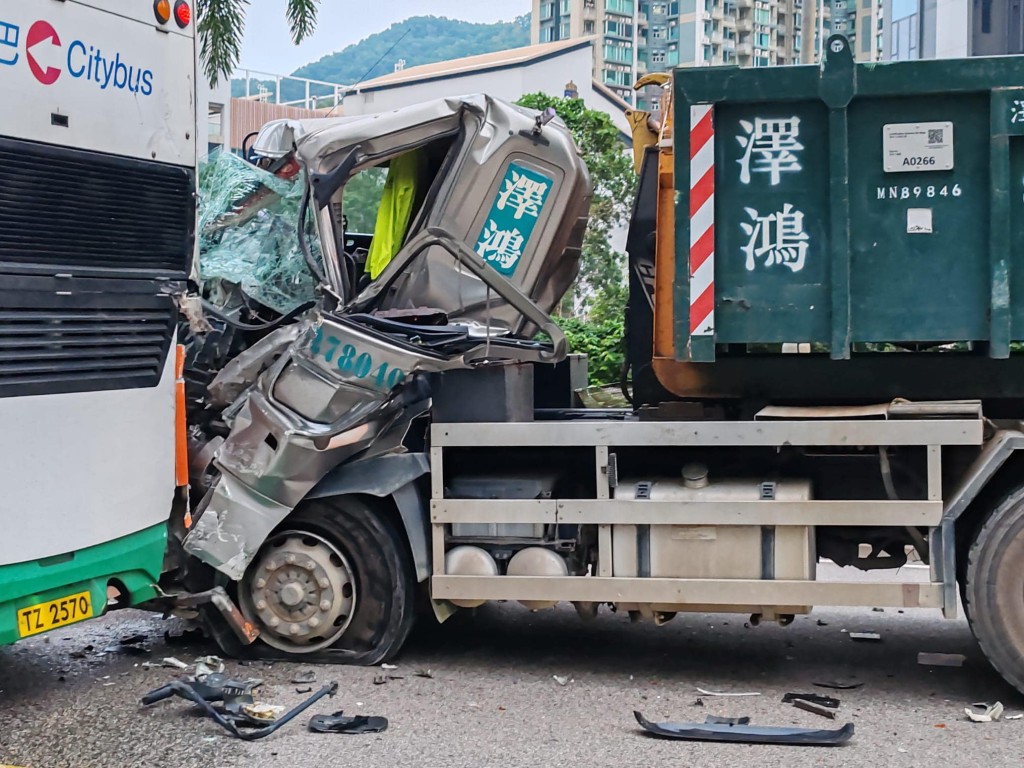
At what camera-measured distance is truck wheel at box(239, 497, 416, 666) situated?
5238 mm

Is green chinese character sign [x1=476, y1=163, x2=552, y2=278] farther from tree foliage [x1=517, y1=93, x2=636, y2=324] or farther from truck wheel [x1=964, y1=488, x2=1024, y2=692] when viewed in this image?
tree foliage [x1=517, y1=93, x2=636, y2=324]

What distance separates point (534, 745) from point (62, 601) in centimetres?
186

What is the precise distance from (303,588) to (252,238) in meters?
1.77

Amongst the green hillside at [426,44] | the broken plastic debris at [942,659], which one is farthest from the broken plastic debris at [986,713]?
the green hillside at [426,44]

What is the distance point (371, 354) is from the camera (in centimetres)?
502

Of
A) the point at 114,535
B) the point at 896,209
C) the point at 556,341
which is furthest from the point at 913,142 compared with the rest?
the point at 114,535

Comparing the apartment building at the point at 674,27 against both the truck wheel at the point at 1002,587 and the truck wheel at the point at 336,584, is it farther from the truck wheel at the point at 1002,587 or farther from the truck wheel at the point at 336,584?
the truck wheel at the point at 1002,587

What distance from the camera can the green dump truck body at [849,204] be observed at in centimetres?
459

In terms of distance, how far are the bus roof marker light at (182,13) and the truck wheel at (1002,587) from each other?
151 inches

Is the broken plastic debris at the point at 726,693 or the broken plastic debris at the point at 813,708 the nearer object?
the broken plastic debris at the point at 813,708

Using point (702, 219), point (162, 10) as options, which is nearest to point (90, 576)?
point (162, 10)

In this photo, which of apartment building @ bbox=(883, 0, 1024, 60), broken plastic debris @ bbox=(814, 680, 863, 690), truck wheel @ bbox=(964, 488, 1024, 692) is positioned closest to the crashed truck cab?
broken plastic debris @ bbox=(814, 680, 863, 690)

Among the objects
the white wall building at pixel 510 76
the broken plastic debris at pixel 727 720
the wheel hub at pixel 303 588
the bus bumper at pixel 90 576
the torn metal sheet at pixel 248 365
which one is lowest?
the broken plastic debris at pixel 727 720

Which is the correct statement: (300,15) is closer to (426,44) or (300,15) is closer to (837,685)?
(837,685)
